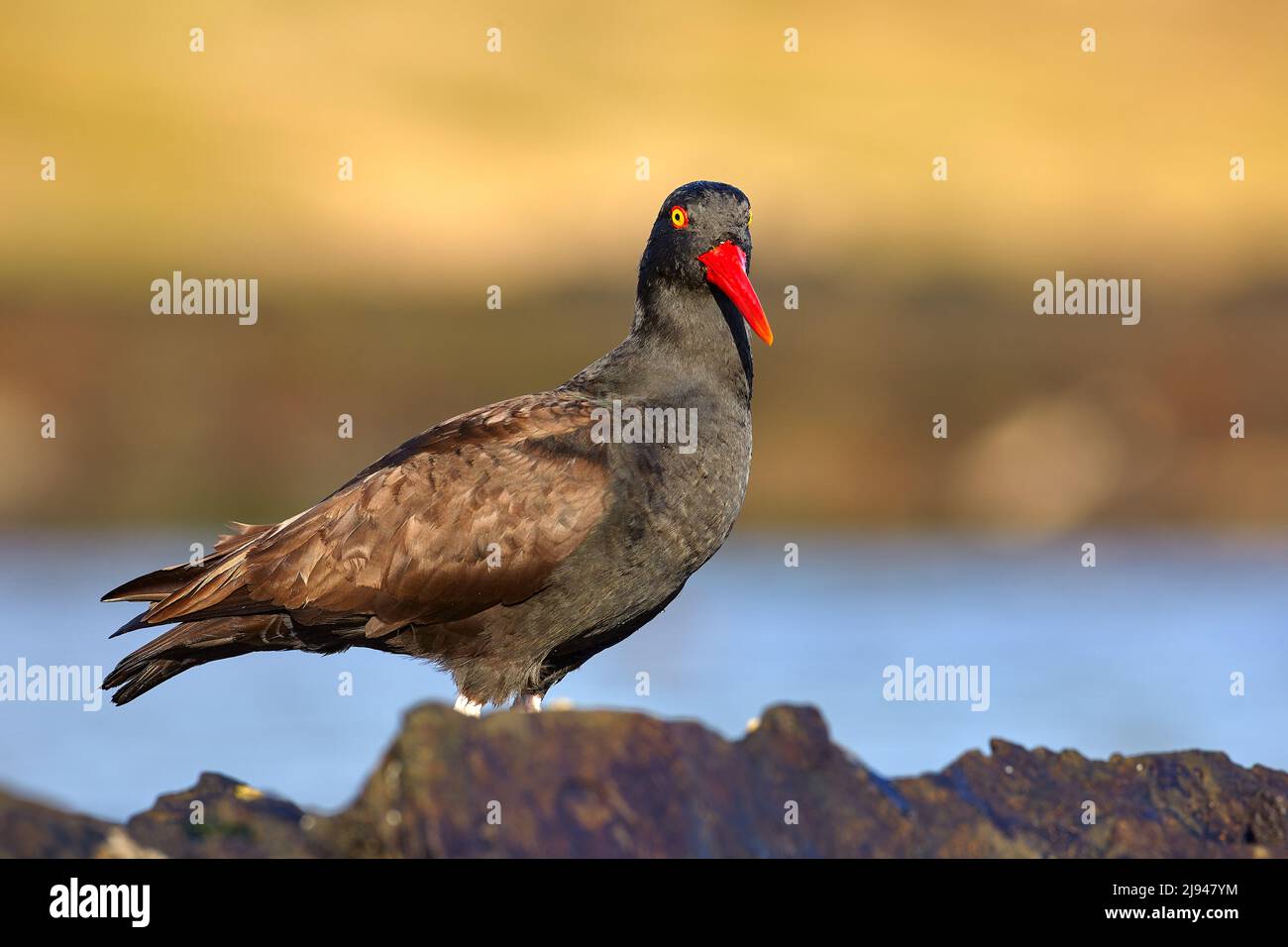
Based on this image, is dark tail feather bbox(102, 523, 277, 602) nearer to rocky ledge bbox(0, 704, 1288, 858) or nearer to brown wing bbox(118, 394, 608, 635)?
brown wing bbox(118, 394, 608, 635)

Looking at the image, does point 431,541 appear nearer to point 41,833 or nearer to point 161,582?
point 161,582

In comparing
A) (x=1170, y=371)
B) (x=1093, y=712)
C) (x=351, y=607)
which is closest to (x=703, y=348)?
(x=351, y=607)

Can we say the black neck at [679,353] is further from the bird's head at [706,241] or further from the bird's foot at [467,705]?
the bird's foot at [467,705]

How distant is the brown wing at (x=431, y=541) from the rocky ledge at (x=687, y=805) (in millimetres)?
→ 1143

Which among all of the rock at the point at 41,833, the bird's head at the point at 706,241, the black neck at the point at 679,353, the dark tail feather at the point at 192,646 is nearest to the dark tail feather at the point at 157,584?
the dark tail feather at the point at 192,646

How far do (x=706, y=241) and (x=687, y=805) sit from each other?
361 cm

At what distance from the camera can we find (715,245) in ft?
32.5

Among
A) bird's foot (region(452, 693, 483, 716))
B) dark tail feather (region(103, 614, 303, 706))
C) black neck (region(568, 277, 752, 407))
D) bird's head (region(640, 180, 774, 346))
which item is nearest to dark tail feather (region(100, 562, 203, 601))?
dark tail feather (region(103, 614, 303, 706))

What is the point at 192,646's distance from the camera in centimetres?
912

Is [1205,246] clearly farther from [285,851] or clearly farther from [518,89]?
[285,851]

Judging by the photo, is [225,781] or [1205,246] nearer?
[225,781]

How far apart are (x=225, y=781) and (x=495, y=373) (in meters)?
27.6

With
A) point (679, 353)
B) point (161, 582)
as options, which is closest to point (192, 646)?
point (161, 582)

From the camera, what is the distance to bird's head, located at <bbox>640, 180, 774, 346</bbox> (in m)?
9.80
